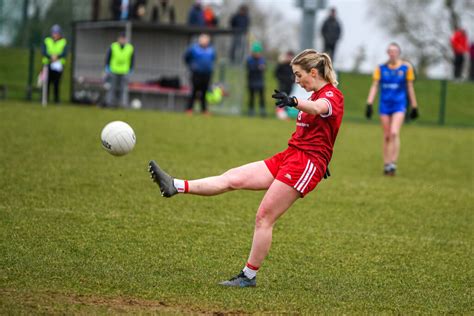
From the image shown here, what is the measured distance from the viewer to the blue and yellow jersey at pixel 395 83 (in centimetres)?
1553

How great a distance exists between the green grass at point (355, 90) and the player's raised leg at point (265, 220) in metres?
22.3

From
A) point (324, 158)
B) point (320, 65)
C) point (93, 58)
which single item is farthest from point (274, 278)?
point (93, 58)

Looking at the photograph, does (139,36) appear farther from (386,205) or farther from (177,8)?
(386,205)

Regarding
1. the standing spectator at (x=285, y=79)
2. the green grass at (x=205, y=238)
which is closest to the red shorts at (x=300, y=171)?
the green grass at (x=205, y=238)

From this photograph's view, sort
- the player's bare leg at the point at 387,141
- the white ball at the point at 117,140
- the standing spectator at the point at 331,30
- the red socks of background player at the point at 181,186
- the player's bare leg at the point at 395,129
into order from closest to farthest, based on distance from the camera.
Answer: the red socks of background player at the point at 181,186 < the white ball at the point at 117,140 < the player's bare leg at the point at 395,129 < the player's bare leg at the point at 387,141 < the standing spectator at the point at 331,30

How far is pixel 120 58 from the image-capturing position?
25.8 meters

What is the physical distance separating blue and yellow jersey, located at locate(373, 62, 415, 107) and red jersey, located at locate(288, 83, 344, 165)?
29.1ft

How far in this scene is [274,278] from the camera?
291 inches

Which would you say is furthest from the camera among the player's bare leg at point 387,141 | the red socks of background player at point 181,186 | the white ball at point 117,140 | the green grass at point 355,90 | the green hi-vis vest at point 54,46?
Answer: the green grass at point 355,90

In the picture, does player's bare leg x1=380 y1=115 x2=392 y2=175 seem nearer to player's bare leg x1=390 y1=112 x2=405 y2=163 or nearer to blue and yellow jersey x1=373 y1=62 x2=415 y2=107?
player's bare leg x1=390 y1=112 x2=405 y2=163

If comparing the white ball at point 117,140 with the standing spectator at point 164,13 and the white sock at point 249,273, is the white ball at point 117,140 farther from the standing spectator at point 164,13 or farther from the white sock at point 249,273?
the standing spectator at point 164,13

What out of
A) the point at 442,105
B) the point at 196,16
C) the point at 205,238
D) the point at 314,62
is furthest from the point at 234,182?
the point at 442,105

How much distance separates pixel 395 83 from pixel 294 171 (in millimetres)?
9184

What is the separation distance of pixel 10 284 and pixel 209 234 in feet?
10.4
